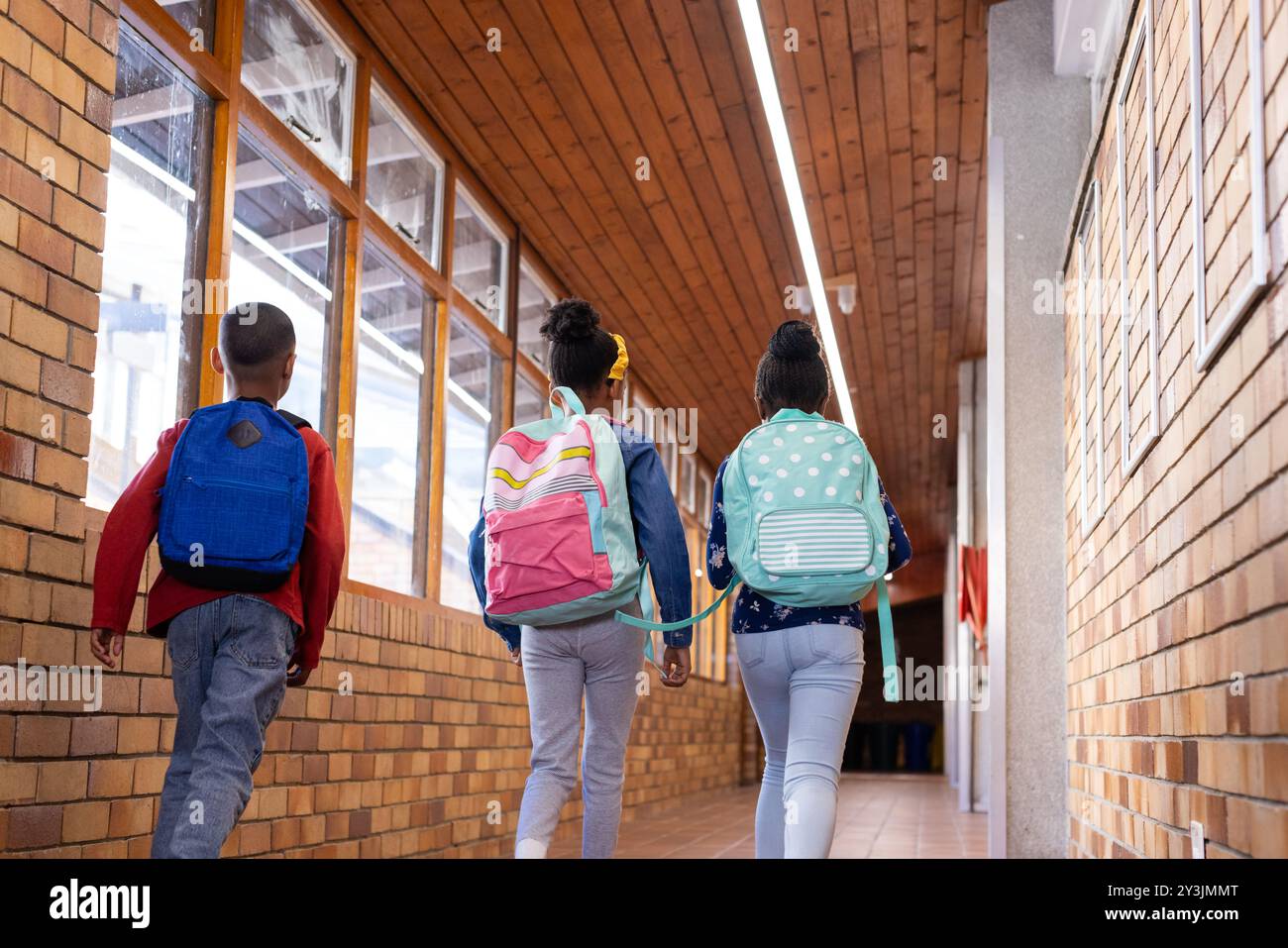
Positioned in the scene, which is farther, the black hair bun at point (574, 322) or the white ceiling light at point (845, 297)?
the white ceiling light at point (845, 297)

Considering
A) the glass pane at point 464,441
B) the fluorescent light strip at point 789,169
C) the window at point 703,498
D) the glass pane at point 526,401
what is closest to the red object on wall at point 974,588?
the fluorescent light strip at point 789,169

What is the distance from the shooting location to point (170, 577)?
2500 mm

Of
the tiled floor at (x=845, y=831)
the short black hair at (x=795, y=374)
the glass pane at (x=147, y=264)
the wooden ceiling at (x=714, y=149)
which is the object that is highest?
the wooden ceiling at (x=714, y=149)

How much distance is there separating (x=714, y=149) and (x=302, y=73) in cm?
218

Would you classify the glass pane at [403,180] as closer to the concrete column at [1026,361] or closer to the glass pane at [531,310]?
the glass pane at [531,310]

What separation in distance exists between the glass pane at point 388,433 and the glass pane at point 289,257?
0.24 meters

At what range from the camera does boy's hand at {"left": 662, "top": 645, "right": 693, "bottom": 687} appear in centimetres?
265

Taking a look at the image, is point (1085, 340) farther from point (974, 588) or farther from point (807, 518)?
point (974, 588)

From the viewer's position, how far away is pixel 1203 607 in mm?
2492

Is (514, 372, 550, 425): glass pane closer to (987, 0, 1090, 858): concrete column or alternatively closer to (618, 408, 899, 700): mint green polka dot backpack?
(987, 0, 1090, 858): concrete column

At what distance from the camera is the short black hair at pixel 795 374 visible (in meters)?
2.82

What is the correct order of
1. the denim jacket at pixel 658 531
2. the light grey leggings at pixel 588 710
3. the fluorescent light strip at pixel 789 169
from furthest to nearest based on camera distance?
the fluorescent light strip at pixel 789 169 → the denim jacket at pixel 658 531 → the light grey leggings at pixel 588 710

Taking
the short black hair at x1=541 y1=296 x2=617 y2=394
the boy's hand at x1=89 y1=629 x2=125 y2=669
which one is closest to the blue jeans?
the boy's hand at x1=89 y1=629 x2=125 y2=669
